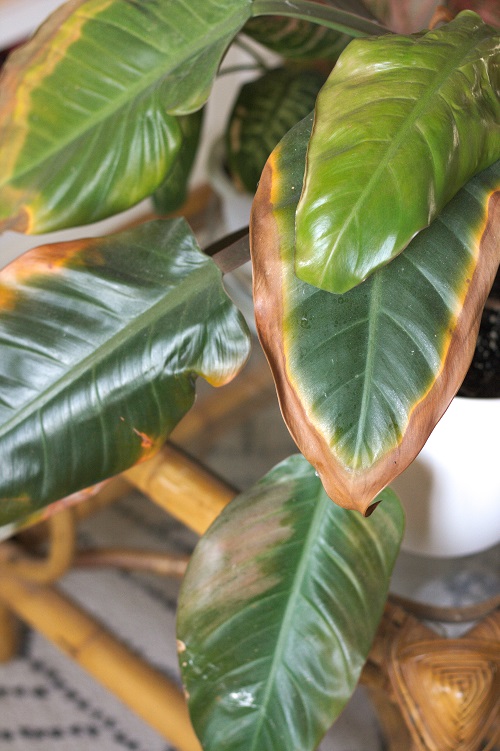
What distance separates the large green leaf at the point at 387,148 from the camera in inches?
15.8

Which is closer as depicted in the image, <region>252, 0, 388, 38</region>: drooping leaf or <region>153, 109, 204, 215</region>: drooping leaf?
<region>252, 0, 388, 38</region>: drooping leaf

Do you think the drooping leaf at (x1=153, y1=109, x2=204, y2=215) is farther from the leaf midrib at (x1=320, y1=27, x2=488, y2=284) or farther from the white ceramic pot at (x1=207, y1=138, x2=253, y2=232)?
the leaf midrib at (x1=320, y1=27, x2=488, y2=284)

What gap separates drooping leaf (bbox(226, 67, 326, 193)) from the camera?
0.82m

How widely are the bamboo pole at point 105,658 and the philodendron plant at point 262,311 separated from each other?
34 cm

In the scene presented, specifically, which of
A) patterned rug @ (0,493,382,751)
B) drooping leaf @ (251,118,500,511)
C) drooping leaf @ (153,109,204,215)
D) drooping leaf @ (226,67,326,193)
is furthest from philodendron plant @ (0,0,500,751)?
patterned rug @ (0,493,382,751)

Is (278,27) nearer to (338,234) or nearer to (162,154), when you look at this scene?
(162,154)

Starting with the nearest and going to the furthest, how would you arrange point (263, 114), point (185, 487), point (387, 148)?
point (387, 148) → point (185, 487) → point (263, 114)

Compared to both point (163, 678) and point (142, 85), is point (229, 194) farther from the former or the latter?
point (163, 678)

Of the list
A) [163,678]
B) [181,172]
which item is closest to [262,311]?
[181,172]

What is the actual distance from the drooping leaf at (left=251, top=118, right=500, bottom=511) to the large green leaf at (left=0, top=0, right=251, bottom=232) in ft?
0.46

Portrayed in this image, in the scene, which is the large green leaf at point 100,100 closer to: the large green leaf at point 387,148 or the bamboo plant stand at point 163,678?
the large green leaf at point 387,148

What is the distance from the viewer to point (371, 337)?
0.43 m

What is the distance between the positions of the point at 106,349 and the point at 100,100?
6.7 inches

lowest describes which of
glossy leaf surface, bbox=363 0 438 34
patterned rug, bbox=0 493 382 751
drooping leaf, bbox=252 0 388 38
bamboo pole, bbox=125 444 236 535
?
patterned rug, bbox=0 493 382 751
